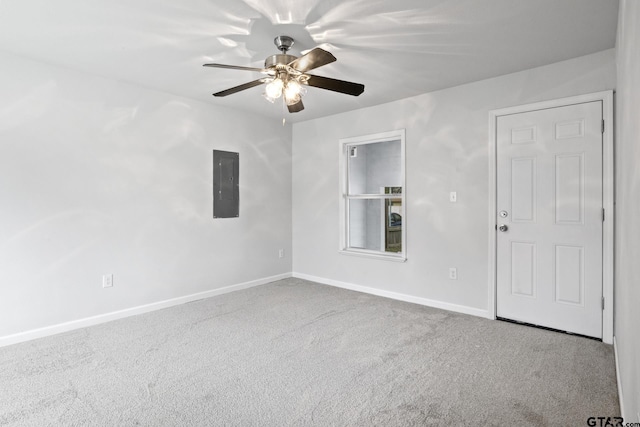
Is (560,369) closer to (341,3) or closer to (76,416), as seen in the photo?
(341,3)

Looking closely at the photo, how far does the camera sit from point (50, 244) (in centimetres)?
305

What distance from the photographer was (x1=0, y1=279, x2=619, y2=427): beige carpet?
6.23 feet

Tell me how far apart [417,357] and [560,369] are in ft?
3.11

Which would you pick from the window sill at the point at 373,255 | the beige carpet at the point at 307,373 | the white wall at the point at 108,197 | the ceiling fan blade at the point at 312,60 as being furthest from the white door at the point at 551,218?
the white wall at the point at 108,197

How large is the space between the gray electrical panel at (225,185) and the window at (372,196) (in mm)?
1400

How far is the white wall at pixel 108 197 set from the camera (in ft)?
9.49

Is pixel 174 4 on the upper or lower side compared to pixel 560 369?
upper

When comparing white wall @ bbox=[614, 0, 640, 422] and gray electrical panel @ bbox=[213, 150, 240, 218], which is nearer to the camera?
white wall @ bbox=[614, 0, 640, 422]

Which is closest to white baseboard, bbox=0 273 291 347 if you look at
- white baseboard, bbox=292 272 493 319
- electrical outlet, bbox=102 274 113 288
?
electrical outlet, bbox=102 274 113 288

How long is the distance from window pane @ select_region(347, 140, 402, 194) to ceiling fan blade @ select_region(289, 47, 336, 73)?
2236 mm

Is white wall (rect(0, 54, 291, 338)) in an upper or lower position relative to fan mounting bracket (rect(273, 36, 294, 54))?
lower

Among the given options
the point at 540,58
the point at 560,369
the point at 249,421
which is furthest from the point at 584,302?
the point at 249,421

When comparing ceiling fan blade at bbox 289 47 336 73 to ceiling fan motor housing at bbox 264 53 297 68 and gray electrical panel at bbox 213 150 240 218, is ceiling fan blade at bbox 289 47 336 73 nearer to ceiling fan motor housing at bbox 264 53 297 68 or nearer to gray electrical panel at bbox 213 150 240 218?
ceiling fan motor housing at bbox 264 53 297 68

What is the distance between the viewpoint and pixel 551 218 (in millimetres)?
3074
